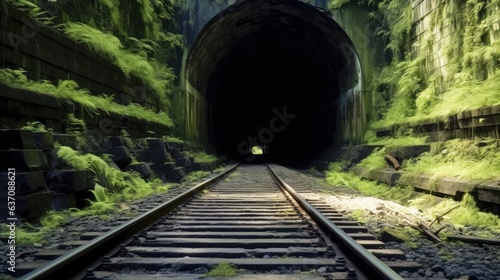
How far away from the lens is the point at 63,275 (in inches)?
109

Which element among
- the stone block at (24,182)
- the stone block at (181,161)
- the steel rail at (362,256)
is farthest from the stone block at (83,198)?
the stone block at (181,161)

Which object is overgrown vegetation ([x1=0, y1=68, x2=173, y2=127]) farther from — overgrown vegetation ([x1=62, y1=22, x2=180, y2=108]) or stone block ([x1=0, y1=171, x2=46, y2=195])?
stone block ([x1=0, y1=171, x2=46, y2=195])

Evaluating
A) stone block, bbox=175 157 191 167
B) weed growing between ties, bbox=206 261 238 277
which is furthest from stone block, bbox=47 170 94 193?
stone block, bbox=175 157 191 167

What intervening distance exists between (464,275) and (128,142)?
8.12 meters

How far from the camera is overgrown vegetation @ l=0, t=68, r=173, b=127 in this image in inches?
235

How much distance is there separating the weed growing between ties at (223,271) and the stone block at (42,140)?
3690 mm

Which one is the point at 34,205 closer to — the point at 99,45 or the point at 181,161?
the point at 99,45

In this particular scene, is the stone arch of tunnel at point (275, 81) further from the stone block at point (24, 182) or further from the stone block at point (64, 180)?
the stone block at point (24, 182)

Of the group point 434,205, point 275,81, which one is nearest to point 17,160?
point 434,205

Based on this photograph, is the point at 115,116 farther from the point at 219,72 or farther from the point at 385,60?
the point at 219,72

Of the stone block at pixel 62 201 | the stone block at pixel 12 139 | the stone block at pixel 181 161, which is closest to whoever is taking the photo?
the stone block at pixel 12 139

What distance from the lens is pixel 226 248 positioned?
380 cm

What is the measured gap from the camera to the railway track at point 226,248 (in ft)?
9.83

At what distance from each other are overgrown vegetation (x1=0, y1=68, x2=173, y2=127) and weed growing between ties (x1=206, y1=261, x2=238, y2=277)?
167 inches
